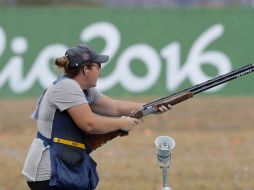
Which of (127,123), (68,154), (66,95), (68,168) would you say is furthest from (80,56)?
(68,168)

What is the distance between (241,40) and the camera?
1847 centimetres

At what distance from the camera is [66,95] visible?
7.27 meters

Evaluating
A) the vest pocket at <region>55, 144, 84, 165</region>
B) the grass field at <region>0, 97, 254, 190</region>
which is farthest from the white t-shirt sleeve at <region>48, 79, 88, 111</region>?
the grass field at <region>0, 97, 254, 190</region>

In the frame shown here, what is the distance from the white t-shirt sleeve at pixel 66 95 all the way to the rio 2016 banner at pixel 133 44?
11.0 meters

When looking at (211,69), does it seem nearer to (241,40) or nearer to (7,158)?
(241,40)

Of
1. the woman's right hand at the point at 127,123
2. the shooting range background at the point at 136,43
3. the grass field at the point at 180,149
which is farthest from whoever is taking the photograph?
the shooting range background at the point at 136,43

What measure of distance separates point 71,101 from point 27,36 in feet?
37.6

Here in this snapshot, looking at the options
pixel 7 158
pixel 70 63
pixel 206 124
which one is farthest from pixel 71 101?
pixel 206 124

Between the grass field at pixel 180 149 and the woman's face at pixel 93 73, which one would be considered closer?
the woman's face at pixel 93 73

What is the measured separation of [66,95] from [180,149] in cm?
699

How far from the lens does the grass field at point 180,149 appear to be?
11.4 metres

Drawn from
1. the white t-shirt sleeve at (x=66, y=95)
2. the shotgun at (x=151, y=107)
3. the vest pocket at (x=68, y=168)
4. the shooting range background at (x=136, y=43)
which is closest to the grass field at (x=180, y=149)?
the shooting range background at (x=136, y=43)

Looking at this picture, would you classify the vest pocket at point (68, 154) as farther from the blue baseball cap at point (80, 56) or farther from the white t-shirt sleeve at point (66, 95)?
the blue baseball cap at point (80, 56)

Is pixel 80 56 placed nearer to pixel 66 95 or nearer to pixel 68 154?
pixel 66 95
